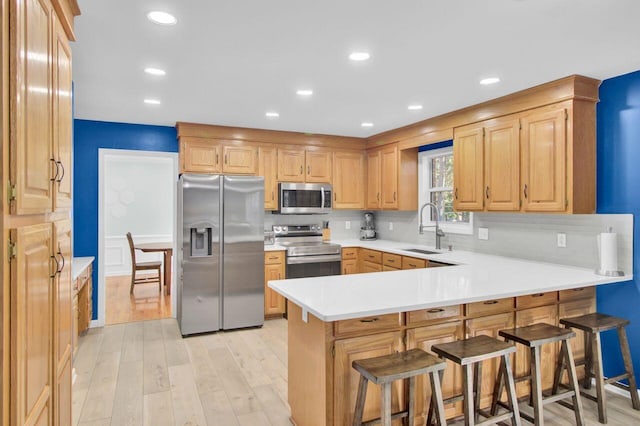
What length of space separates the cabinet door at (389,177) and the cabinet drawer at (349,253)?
705 millimetres

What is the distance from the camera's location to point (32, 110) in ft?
4.14

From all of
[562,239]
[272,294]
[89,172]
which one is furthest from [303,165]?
Result: [562,239]

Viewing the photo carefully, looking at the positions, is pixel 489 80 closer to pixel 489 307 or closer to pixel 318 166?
pixel 489 307

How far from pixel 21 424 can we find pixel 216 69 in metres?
2.30

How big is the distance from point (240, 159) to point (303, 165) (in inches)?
33.7

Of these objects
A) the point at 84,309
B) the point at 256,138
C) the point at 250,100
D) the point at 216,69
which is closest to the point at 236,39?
the point at 216,69

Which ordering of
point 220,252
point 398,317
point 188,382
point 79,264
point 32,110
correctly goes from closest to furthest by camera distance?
1. point 32,110
2. point 398,317
3. point 188,382
4. point 79,264
5. point 220,252

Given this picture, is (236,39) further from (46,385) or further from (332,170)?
(332,170)

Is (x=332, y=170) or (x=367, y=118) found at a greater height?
(x=367, y=118)

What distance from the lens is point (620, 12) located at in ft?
6.48

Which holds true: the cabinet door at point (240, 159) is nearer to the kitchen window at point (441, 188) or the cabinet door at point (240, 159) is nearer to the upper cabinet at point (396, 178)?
the upper cabinet at point (396, 178)

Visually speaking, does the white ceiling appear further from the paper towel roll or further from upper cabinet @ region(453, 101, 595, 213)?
the paper towel roll

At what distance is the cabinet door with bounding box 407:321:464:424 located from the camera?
90.0 inches

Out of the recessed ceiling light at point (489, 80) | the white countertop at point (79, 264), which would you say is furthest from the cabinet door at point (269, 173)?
the recessed ceiling light at point (489, 80)
